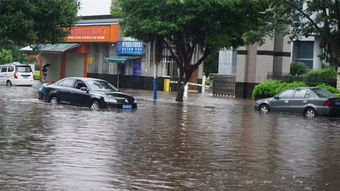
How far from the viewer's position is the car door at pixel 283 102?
89.7 ft

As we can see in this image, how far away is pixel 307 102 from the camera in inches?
1038

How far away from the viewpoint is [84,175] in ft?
31.3

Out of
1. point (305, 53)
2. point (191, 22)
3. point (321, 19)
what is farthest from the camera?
point (305, 53)

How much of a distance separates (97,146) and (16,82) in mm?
35336

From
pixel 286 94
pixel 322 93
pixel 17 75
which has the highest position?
pixel 17 75

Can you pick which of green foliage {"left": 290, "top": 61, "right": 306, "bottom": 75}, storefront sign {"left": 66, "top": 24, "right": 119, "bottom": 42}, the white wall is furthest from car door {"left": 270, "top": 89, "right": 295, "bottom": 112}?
the white wall

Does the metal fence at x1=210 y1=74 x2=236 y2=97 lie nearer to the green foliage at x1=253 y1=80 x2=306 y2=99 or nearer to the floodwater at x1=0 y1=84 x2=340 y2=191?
the green foliage at x1=253 y1=80 x2=306 y2=99

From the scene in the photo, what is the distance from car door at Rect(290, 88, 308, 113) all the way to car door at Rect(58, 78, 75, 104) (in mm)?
9416

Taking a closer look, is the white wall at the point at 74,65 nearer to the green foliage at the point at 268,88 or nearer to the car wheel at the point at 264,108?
the green foliage at the point at 268,88

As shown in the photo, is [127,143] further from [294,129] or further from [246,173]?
[294,129]

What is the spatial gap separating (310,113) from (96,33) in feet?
97.4

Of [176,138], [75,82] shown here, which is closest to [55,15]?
[75,82]

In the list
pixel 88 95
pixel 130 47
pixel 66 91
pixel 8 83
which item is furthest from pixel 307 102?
pixel 8 83

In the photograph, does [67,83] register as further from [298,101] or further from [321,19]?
[321,19]
